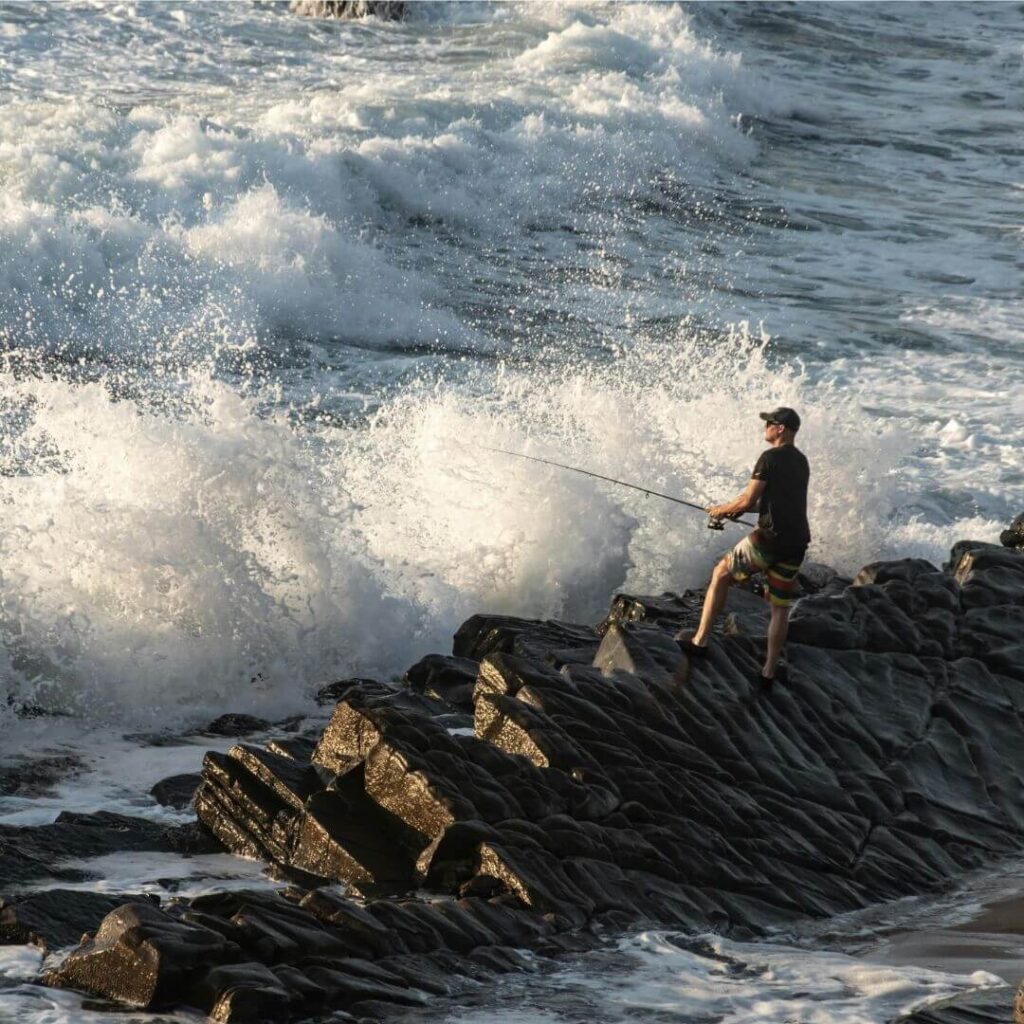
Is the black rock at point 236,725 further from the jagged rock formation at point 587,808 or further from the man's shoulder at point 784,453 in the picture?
the man's shoulder at point 784,453

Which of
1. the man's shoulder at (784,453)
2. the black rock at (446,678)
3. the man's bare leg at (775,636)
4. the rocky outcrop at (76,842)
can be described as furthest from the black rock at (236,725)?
the man's shoulder at (784,453)

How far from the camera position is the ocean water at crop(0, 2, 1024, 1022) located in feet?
34.2

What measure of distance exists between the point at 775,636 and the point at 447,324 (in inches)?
374

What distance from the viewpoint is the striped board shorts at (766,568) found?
8.05m

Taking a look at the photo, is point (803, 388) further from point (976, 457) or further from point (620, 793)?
point (620, 793)

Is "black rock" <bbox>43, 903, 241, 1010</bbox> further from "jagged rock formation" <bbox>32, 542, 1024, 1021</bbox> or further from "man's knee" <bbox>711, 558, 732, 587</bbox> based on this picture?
"man's knee" <bbox>711, 558, 732, 587</bbox>

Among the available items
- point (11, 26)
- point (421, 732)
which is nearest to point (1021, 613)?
point (421, 732)

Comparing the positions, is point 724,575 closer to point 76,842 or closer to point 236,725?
point 236,725

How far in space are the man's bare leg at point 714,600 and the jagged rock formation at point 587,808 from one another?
139 millimetres

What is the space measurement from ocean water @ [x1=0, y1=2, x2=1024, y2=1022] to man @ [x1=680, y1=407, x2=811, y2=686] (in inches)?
85.0

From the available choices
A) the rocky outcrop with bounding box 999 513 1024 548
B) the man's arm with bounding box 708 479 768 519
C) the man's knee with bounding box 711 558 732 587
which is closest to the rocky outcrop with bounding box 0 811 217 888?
the man's knee with bounding box 711 558 732 587

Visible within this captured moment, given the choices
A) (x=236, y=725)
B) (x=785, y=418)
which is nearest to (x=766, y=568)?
(x=785, y=418)

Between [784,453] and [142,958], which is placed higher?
[784,453]

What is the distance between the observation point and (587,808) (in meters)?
7.03
